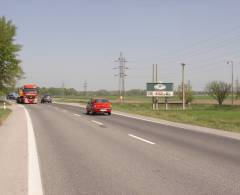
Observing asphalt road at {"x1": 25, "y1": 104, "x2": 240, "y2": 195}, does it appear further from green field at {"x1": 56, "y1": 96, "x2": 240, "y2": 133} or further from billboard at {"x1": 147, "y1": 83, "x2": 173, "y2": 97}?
billboard at {"x1": 147, "y1": 83, "x2": 173, "y2": 97}

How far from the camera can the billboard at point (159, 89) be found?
60406 millimetres

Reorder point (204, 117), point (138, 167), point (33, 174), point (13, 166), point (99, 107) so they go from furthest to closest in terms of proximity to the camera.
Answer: point (204, 117), point (99, 107), point (13, 166), point (138, 167), point (33, 174)

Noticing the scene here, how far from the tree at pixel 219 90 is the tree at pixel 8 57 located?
49.7 metres

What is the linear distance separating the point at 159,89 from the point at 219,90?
111 feet

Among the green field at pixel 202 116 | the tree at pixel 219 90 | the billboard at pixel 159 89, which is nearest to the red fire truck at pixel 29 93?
the green field at pixel 202 116

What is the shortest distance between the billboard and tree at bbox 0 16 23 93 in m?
19.8

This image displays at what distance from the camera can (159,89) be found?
6062 centimetres

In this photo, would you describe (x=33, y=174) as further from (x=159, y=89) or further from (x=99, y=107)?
(x=159, y=89)

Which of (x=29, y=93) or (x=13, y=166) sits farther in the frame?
(x=29, y=93)

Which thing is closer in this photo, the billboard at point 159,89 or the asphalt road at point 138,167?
the asphalt road at point 138,167

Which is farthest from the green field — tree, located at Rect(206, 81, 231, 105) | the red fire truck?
tree, located at Rect(206, 81, 231, 105)

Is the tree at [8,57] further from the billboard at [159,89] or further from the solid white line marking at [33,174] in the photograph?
the solid white line marking at [33,174]

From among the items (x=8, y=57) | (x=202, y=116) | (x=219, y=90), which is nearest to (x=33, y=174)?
(x=202, y=116)

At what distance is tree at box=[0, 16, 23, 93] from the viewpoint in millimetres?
52906
